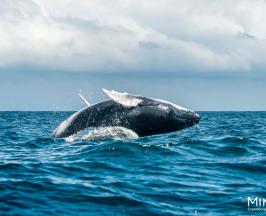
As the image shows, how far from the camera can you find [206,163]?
52.1 ft

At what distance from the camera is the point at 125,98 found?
1756 cm

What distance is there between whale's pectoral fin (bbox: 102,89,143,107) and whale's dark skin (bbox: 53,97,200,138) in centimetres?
21

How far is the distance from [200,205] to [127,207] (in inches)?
63.1

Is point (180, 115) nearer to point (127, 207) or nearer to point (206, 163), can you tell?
point (206, 163)

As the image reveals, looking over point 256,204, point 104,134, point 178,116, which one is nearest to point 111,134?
point 104,134

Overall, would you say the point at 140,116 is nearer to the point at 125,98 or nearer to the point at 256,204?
the point at 125,98

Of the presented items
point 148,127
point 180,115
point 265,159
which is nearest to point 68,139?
point 148,127

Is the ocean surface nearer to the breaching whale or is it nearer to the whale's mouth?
the whale's mouth

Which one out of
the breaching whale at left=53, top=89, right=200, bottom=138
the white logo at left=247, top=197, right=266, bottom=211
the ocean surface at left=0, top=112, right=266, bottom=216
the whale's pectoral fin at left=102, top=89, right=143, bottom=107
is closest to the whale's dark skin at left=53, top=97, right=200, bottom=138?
the breaching whale at left=53, top=89, right=200, bottom=138

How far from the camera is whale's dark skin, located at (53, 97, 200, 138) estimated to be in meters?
18.2

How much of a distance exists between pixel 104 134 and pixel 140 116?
7.16ft

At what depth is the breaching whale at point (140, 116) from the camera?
18.2 m

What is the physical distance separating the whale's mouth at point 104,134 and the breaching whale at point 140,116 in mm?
271

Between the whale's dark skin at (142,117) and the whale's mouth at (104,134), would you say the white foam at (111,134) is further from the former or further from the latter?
the whale's dark skin at (142,117)
